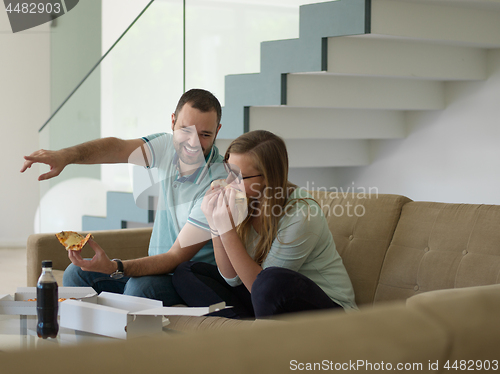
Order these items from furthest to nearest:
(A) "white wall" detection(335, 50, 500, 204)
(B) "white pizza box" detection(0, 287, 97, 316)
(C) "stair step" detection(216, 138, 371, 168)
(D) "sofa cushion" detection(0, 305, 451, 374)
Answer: (C) "stair step" detection(216, 138, 371, 168)
(A) "white wall" detection(335, 50, 500, 204)
(B) "white pizza box" detection(0, 287, 97, 316)
(D) "sofa cushion" detection(0, 305, 451, 374)

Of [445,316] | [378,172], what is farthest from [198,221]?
[378,172]

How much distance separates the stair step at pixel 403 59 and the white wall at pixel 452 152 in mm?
179

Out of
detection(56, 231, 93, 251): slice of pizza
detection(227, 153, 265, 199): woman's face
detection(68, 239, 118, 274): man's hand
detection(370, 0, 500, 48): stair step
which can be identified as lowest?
detection(68, 239, 118, 274): man's hand

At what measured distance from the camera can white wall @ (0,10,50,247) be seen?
5410 mm

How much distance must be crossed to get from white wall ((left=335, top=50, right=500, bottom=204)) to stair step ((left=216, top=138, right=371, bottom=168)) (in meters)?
0.12

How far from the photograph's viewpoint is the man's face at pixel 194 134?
6.68ft

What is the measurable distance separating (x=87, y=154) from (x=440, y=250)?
1.23 metres

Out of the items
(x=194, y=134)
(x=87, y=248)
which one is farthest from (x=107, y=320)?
(x=87, y=248)

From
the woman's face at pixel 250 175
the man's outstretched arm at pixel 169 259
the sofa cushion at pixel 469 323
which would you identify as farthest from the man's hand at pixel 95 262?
the sofa cushion at pixel 469 323

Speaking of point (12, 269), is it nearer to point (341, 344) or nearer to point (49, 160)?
point (49, 160)

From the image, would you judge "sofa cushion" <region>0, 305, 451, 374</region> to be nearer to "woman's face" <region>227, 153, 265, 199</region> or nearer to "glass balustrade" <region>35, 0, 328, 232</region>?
"woman's face" <region>227, 153, 265, 199</region>

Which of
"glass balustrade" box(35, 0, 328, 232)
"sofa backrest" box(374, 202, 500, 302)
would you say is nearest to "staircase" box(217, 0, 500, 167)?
"glass balustrade" box(35, 0, 328, 232)

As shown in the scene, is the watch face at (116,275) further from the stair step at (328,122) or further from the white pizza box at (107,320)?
the stair step at (328,122)

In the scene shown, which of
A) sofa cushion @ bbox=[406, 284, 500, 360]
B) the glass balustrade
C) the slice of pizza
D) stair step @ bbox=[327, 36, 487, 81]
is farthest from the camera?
the glass balustrade
